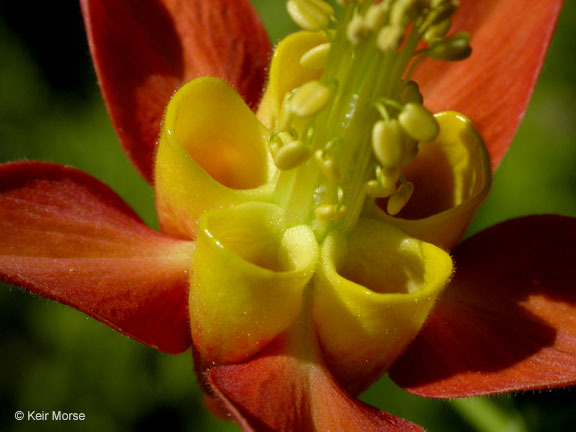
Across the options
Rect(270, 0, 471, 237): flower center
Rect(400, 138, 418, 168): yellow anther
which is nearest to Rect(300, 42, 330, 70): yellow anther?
Rect(270, 0, 471, 237): flower center

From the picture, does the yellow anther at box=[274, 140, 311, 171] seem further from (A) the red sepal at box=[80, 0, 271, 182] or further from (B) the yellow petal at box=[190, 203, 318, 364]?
(A) the red sepal at box=[80, 0, 271, 182]

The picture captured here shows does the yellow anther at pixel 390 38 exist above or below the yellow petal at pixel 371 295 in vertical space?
above

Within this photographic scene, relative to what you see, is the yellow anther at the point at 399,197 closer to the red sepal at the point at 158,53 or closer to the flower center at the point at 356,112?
the flower center at the point at 356,112

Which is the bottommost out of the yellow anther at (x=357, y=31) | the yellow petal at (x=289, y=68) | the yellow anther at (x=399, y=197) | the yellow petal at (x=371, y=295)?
the yellow petal at (x=371, y=295)
